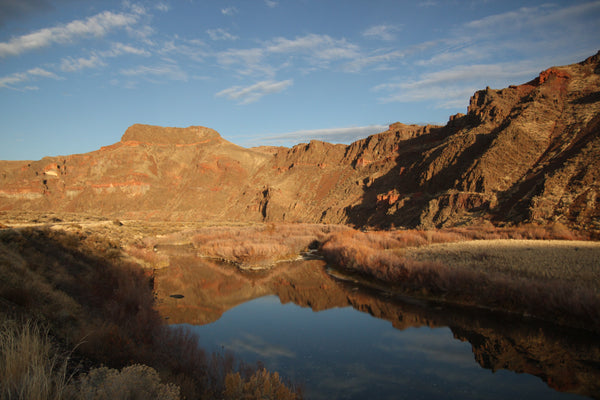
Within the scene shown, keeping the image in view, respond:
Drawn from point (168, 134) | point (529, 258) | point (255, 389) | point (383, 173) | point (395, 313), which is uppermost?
point (168, 134)

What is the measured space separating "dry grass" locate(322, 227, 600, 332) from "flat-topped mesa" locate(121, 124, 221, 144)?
99.4 meters

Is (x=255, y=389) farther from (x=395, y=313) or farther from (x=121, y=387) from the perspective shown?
(x=395, y=313)

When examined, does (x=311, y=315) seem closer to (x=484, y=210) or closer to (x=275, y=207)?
(x=484, y=210)

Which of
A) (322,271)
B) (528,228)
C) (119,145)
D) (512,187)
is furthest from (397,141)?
(119,145)

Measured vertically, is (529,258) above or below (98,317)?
below

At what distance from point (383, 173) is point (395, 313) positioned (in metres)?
52.0

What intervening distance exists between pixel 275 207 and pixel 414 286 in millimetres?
57149

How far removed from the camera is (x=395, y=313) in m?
12.8

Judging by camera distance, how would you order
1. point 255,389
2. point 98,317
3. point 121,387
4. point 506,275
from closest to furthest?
1. point 121,387
2. point 255,389
3. point 98,317
4. point 506,275

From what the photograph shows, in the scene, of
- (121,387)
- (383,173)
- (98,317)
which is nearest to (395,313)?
(98,317)

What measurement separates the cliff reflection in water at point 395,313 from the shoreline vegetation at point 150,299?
98 cm

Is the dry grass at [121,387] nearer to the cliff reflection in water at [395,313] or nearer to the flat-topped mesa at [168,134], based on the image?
the cliff reflection in water at [395,313]

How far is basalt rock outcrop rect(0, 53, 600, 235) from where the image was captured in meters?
32.2

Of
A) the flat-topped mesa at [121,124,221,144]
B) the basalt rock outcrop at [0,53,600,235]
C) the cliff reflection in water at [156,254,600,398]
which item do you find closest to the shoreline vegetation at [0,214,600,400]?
the cliff reflection in water at [156,254,600,398]
